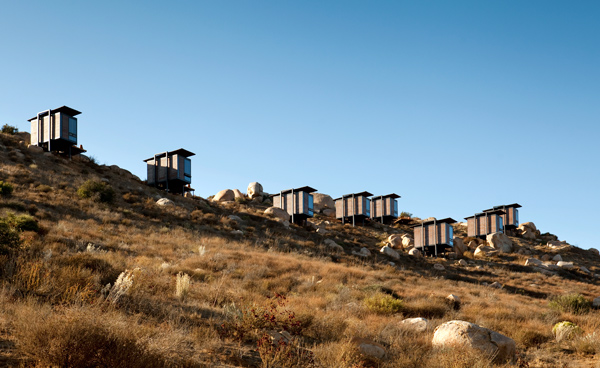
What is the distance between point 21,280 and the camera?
10375 millimetres

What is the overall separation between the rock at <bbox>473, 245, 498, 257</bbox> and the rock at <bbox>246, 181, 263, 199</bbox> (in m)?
26.2

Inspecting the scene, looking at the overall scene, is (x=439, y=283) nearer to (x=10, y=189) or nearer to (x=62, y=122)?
(x=10, y=189)

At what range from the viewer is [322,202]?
2447 inches

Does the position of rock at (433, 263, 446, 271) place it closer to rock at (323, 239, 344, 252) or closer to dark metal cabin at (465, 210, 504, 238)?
rock at (323, 239, 344, 252)

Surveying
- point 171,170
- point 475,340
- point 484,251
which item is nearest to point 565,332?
point 475,340

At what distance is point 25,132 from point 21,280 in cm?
4443

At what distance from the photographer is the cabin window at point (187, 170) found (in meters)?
46.1

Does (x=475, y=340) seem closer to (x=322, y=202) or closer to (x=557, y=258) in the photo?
(x=557, y=258)

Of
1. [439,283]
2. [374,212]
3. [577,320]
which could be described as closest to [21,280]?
[577,320]

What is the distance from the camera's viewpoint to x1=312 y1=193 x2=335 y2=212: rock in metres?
61.2

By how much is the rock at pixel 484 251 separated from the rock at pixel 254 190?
2616 centimetres

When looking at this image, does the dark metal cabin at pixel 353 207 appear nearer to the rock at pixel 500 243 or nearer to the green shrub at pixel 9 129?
the rock at pixel 500 243

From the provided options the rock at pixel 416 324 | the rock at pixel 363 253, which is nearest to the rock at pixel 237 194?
the rock at pixel 363 253

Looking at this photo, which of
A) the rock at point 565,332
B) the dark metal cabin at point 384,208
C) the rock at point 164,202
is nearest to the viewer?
the rock at point 565,332
